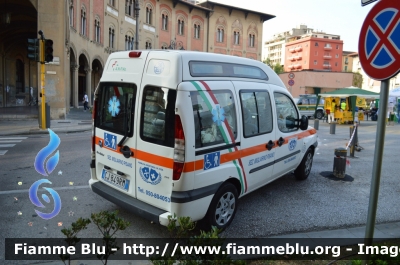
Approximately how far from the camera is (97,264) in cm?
355

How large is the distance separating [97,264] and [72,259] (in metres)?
0.30

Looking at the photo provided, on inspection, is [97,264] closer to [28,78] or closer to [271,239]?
[271,239]

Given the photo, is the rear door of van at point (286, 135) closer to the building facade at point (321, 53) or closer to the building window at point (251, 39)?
the building window at point (251, 39)

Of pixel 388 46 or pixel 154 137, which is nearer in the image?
pixel 388 46

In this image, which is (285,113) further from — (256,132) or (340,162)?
(340,162)

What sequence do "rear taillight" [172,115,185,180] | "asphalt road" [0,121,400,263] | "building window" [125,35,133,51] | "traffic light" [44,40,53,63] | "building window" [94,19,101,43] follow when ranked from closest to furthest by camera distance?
1. "rear taillight" [172,115,185,180]
2. "asphalt road" [0,121,400,263]
3. "traffic light" [44,40,53,63]
4. "building window" [94,19,101,43]
5. "building window" [125,35,133,51]

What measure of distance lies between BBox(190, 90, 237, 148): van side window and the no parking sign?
172 centimetres

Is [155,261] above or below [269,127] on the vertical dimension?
below

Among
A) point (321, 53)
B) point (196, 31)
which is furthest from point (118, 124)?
point (321, 53)

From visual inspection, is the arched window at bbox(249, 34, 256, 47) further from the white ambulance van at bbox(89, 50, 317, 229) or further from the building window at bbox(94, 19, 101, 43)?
the white ambulance van at bbox(89, 50, 317, 229)

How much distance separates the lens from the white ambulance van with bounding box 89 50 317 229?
379 centimetres

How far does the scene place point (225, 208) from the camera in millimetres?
4453

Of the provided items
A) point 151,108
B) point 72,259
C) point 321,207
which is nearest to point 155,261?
point 72,259

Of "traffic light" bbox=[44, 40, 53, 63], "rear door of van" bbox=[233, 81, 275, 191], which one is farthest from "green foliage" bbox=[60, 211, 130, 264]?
"traffic light" bbox=[44, 40, 53, 63]
